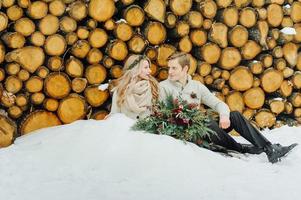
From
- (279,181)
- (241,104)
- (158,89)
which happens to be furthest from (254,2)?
(279,181)

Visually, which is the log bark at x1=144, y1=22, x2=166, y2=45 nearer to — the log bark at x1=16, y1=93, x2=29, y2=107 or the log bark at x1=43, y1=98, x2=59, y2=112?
the log bark at x1=43, y1=98, x2=59, y2=112

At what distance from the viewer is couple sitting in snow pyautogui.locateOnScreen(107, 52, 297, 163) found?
4797 millimetres

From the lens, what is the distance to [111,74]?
5164 mm

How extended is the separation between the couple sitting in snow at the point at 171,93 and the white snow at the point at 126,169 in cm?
21

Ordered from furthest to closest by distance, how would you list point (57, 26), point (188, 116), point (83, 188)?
point (57, 26) → point (188, 116) → point (83, 188)

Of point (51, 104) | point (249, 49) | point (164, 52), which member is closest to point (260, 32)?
point (249, 49)

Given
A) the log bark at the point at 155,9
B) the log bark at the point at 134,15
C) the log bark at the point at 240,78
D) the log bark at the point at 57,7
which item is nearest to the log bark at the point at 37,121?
the log bark at the point at 57,7

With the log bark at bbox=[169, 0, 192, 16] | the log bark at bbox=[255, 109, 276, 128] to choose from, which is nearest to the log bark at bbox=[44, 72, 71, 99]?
the log bark at bbox=[169, 0, 192, 16]

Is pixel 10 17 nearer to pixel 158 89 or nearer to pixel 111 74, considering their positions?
pixel 111 74

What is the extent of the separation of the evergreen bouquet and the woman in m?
0.28

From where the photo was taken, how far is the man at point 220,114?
15.5 feet

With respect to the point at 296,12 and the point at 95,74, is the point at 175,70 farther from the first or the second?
the point at 296,12

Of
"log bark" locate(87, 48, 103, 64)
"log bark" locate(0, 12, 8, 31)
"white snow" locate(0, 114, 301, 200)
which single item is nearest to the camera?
"white snow" locate(0, 114, 301, 200)

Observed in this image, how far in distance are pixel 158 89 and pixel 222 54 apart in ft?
2.93
